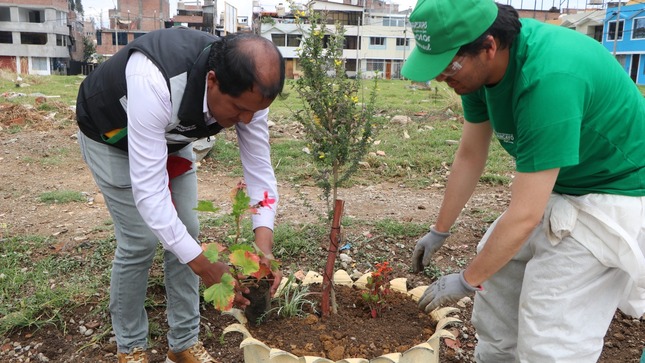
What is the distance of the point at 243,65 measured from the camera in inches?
68.6

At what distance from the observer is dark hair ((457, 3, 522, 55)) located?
1.70 m

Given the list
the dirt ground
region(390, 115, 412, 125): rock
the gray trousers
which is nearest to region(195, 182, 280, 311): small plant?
the gray trousers

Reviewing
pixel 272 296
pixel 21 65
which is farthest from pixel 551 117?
pixel 21 65

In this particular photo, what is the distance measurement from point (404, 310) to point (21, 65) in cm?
4156

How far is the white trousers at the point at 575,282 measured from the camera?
1.92 metres

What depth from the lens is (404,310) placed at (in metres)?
2.28

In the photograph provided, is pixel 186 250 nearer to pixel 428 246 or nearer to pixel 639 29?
pixel 428 246

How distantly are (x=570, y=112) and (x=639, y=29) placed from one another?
34835 millimetres

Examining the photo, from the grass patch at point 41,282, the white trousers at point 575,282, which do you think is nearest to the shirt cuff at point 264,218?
the white trousers at point 575,282

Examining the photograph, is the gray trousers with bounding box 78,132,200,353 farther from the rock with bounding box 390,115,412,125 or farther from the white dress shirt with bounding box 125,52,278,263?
the rock with bounding box 390,115,412,125

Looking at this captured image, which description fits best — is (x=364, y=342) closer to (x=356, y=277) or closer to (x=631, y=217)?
(x=356, y=277)

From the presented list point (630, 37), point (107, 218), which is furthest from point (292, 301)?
point (630, 37)

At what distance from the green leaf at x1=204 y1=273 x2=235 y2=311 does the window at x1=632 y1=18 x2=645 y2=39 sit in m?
35.0

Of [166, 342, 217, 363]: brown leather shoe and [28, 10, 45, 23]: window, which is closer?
[166, 342, 217, 363]: brown leather shoe
